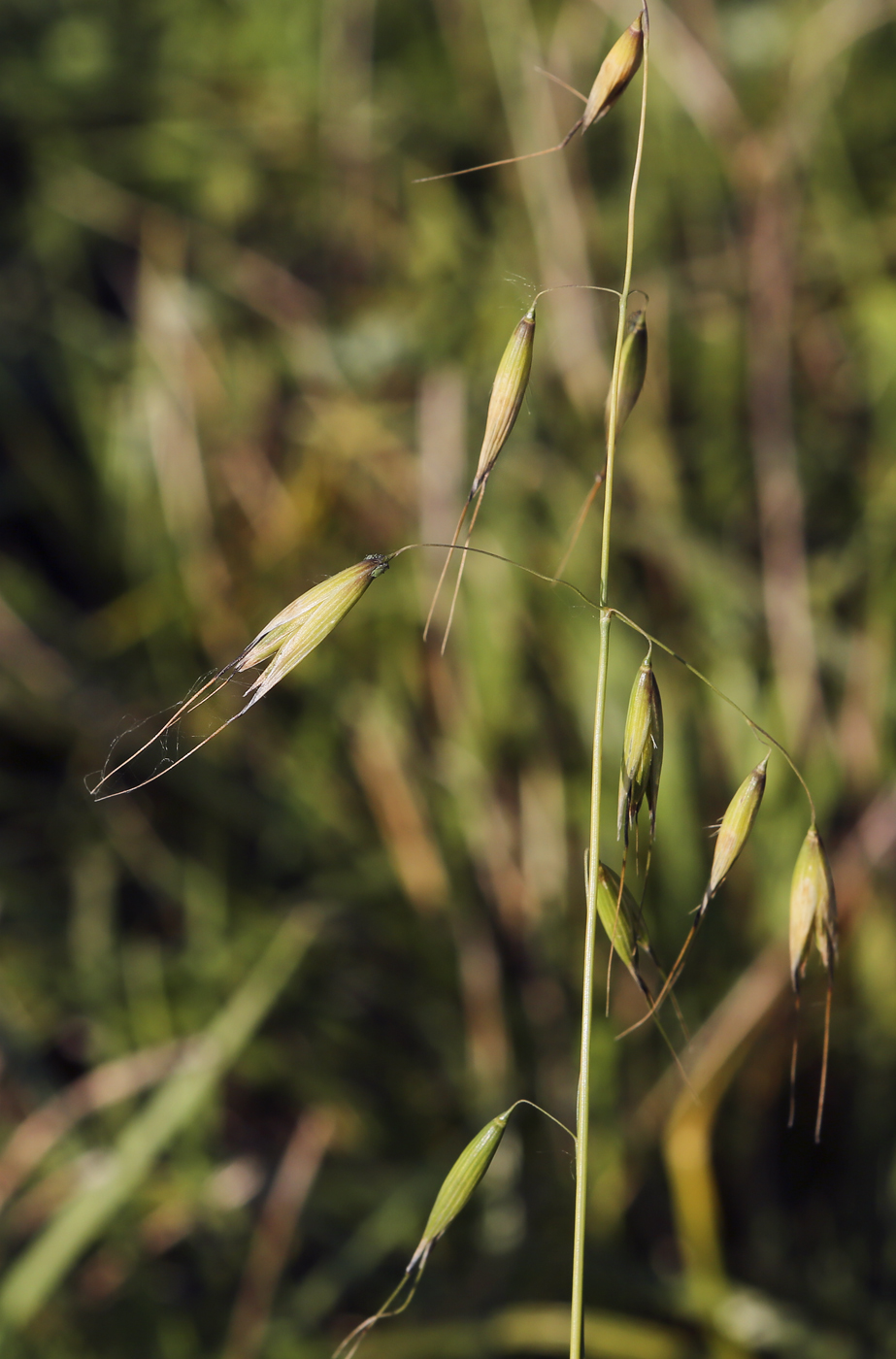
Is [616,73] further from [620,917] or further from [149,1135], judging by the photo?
[149,1135]

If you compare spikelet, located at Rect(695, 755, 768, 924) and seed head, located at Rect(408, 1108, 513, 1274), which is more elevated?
spikelet, located at Rect(695, 755, 768, 924)

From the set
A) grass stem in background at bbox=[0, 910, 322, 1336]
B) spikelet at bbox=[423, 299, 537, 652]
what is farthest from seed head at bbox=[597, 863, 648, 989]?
grass stem in background at bbox=[0, 910, 322, 1336]

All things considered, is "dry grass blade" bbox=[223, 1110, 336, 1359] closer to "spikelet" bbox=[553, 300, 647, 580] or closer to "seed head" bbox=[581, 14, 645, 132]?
"spikelet" bbox=[553, 300, 647, 580]

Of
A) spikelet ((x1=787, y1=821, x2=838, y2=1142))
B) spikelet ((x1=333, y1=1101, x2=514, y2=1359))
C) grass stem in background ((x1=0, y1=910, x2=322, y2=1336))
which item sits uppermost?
spikelet ((x1=787, y1=821, x2=838, y2=1142))

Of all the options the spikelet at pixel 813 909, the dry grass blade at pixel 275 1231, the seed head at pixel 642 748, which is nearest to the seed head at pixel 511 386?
the seed head at pixel 642 748

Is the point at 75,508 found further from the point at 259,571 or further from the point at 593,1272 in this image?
the point at 593,1272

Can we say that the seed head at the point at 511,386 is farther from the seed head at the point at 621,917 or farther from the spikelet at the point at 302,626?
the seed head at the point at 621,917

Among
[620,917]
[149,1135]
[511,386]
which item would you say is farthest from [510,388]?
[149,1135]

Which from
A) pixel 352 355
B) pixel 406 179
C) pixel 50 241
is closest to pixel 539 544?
pixel 352 355
